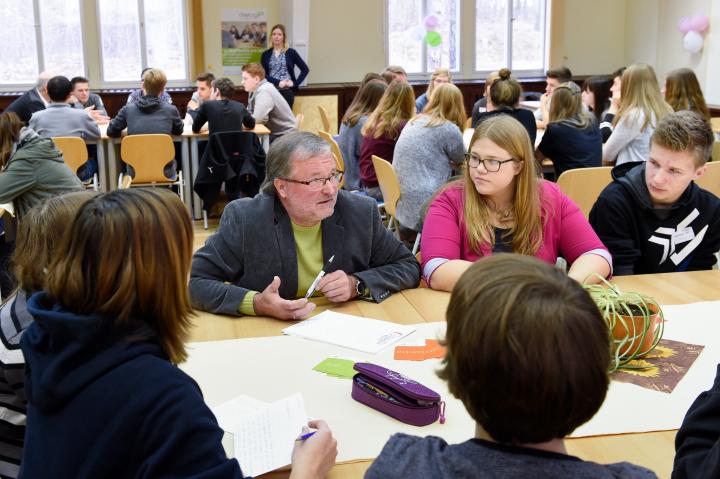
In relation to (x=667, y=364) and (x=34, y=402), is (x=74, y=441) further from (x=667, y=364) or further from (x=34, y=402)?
(x=667, y=364)

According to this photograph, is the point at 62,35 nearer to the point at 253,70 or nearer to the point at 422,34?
the point at 253,70

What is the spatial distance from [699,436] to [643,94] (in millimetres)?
4416

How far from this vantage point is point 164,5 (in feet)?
34.9

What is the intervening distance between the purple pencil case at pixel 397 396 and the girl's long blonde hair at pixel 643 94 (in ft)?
13.5

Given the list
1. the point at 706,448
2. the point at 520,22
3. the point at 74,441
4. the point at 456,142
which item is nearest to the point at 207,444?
the point at 74,441

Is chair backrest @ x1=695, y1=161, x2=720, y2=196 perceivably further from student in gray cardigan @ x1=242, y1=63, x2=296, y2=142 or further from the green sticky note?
student in gray cardigan @ x1=242, y1=63, x2=296, y2=142

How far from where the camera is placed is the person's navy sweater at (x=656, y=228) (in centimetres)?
303

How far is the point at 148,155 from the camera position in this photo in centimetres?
701

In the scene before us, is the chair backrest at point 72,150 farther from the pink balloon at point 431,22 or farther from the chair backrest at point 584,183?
the pink balloon at point 431,22

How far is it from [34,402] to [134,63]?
10033mm

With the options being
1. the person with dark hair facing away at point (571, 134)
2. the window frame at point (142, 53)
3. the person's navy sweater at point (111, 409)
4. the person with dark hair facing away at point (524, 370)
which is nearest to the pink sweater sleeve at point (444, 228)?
the person's navy sweater at point (111, 409)

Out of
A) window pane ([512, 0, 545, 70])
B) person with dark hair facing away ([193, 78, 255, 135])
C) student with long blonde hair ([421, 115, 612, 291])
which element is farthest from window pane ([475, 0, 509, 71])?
student with long blonde hair ([421, 115, 612, 291])

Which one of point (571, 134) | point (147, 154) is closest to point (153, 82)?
point (147, 154)

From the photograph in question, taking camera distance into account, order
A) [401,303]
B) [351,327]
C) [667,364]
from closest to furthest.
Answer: [667,364]
[351,327]
[401,303]
